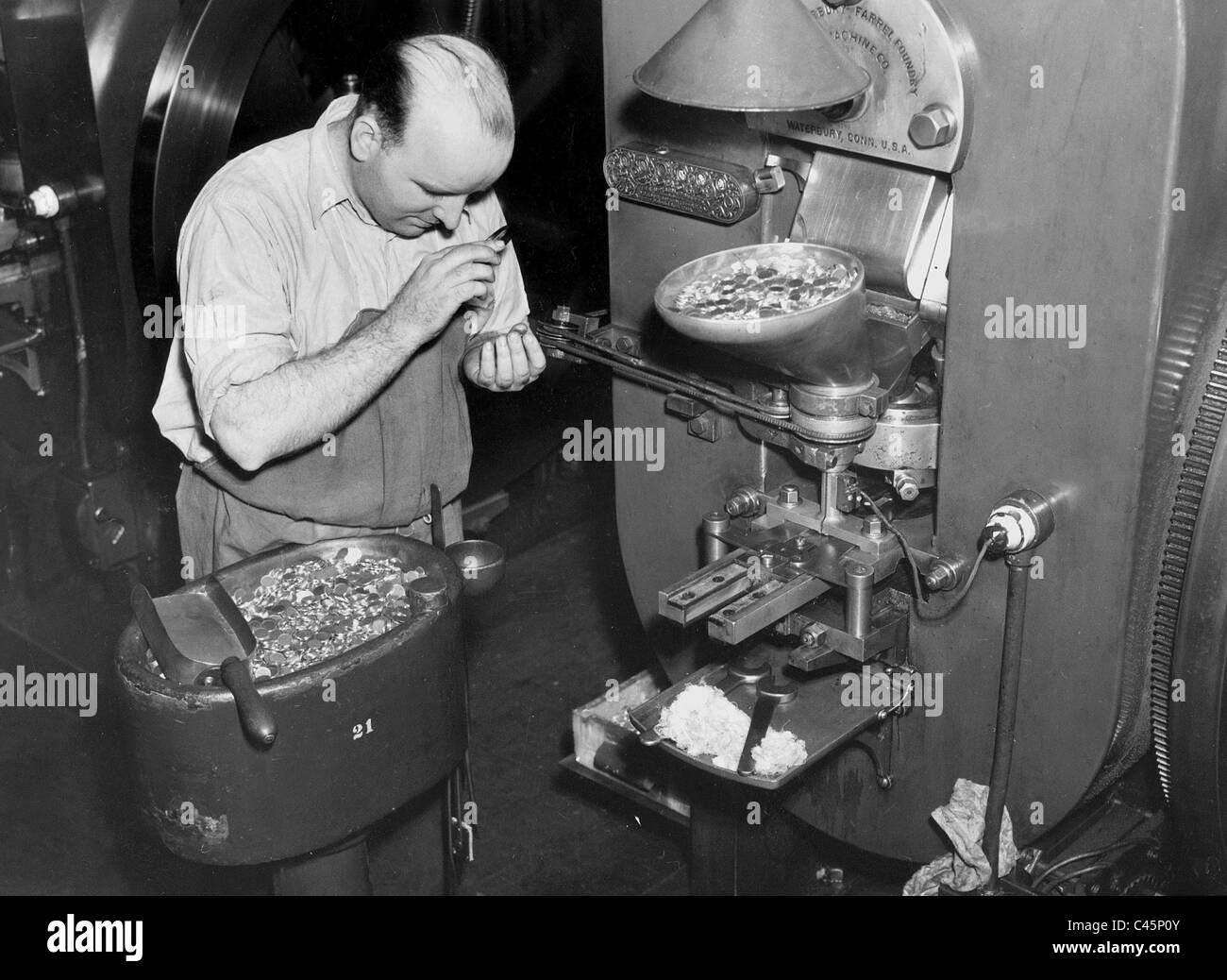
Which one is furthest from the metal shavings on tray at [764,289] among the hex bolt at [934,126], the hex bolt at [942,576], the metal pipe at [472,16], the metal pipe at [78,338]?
the metal pipe at [78,338]

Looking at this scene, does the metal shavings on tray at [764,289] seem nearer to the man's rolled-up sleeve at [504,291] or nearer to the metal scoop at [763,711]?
the man's rolled-up sleeve at [504,291]

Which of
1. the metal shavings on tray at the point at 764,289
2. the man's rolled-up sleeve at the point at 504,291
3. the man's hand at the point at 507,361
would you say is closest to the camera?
the metal shavings on tray at the point at 764,289

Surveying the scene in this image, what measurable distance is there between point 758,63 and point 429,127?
49 cm

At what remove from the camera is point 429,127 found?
192 cm

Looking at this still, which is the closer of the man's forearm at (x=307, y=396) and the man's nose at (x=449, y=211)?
the man's forearm at (x=307, y=396)

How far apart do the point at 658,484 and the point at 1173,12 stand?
1.12 metres

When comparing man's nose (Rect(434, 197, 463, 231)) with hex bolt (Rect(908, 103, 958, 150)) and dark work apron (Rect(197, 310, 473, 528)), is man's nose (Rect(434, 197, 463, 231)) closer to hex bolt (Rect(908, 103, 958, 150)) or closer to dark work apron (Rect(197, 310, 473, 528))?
dark work apron (Rect(197, 310, 473, 528))

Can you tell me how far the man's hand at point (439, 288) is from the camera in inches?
75.2

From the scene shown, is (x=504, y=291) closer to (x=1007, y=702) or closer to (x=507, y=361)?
(x=507, y=361)

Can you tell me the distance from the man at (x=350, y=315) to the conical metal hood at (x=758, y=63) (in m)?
0.38

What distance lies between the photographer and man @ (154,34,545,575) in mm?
1893

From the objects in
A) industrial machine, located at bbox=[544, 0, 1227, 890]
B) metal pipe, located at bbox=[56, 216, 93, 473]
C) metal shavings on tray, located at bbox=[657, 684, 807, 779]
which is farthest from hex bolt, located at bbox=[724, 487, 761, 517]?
metal pipe, located at bbox=[56, 216, 93, 473]

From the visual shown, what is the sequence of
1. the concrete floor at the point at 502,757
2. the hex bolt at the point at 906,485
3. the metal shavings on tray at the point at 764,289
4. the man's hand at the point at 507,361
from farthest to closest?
the concrete floor at the point at 502,757 < the man's hand at the point at 507,361 < the hex bolt at the point at 906,485 < the metal shavings on tray at the point at 764,289

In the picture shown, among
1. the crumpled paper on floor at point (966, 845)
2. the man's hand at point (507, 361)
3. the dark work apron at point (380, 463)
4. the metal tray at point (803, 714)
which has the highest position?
the man's hand at point (507, 361)
